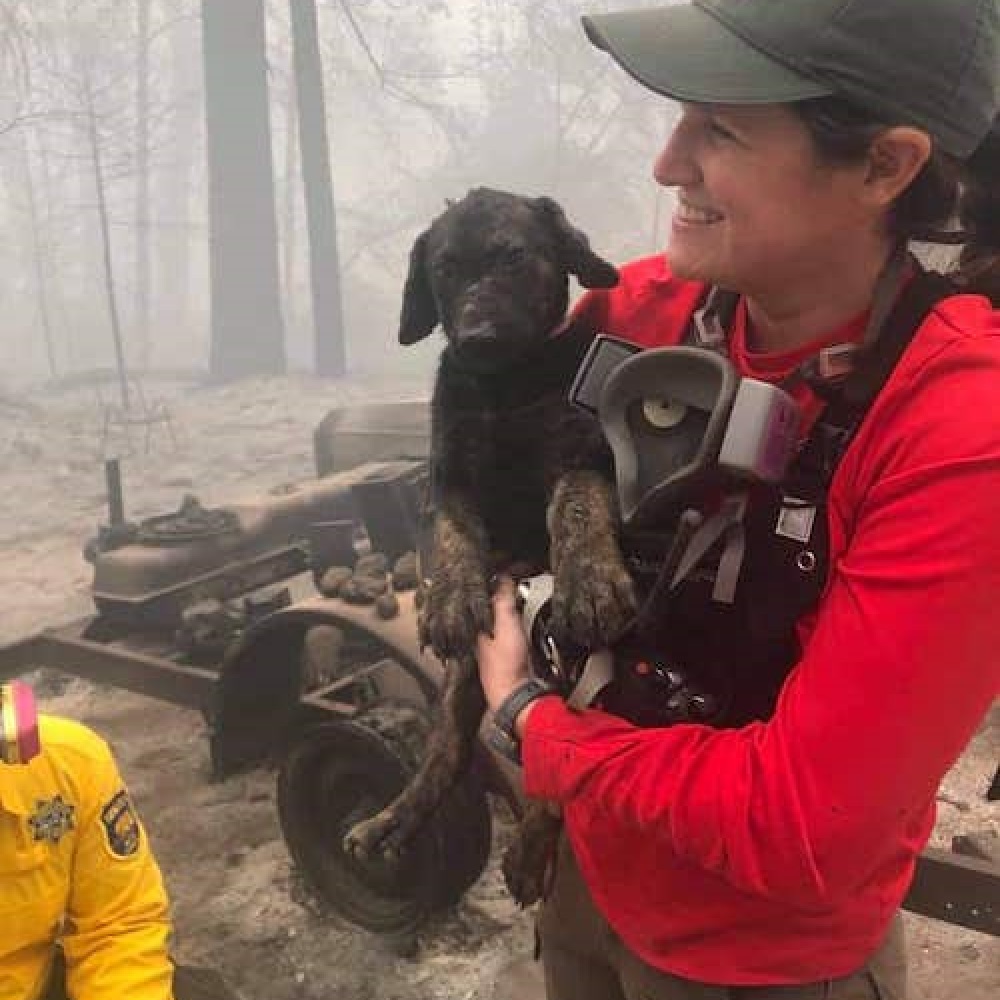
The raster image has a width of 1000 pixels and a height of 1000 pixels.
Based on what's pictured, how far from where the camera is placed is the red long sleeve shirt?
3.92 ft

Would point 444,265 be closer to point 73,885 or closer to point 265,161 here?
point 73,885

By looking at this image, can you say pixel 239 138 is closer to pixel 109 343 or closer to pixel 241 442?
pixel 241 442

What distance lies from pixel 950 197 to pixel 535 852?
147 cm

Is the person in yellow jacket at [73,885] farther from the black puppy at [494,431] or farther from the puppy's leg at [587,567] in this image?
the puppy's leg at [587,567]

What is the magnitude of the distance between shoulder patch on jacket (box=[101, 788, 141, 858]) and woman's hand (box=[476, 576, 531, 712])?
3.67ft

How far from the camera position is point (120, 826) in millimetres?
2488

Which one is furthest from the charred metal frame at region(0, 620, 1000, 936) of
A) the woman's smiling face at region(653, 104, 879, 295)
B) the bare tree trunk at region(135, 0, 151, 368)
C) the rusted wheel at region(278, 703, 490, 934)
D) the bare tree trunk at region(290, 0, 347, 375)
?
the bare tree trunk at region(135, 0, 151, 368)

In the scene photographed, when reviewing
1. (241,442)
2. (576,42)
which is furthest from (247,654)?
(576,42)

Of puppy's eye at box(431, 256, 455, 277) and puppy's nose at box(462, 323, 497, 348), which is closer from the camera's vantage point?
puppy's nose at box(462, 323, 497, 348)

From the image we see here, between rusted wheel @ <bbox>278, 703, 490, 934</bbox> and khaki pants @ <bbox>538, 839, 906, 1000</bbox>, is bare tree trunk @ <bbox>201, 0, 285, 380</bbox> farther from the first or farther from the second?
khaki pants @ <bbox>538, 839, 906, 1000</bbox>

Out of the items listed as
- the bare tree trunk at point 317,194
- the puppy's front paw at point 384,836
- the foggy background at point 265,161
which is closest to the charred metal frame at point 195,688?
the puppy's front paw at point 384,836

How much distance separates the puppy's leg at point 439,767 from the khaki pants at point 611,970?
78 centimetres

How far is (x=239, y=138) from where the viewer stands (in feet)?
71.8

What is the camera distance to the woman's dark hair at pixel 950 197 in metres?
1.37
